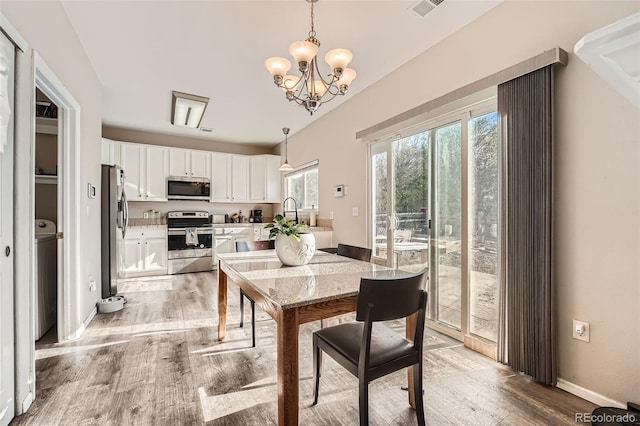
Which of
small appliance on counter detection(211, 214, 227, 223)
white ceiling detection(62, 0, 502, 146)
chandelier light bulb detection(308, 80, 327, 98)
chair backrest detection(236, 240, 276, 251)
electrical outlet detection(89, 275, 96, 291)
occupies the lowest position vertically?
electrical outlet detection(89, 275, 96, 291)

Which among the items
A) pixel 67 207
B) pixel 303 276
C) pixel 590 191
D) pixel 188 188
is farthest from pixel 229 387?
pixel 188 188

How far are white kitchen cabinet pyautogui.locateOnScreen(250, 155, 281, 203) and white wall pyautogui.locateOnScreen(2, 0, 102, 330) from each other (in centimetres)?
314

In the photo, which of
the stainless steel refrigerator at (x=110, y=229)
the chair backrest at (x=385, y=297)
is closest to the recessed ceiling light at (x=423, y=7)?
the chair backrest at (x=385, y=297)

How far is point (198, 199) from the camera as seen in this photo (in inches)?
226

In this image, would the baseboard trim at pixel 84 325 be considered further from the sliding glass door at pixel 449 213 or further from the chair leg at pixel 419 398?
the sliding glass door at pixel 449 213

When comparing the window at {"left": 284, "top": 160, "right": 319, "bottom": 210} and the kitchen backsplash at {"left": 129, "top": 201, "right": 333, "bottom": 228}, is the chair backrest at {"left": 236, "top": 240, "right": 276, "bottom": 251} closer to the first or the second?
the window at {"left": 284, "top": 160, "right": 319, "bottom": 210}

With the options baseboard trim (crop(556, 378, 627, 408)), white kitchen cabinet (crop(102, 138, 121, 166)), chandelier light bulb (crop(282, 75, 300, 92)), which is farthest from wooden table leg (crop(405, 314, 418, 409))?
white kitchen cabinet (crop(102, 138, 121, 166))

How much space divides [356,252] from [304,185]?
319cm

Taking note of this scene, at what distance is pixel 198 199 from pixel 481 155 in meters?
4.96

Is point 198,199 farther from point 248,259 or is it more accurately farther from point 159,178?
point 248,259

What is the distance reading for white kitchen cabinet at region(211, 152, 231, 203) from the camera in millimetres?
5977

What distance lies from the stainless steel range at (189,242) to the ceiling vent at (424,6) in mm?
4702

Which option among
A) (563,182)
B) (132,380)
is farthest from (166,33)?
(563,182)

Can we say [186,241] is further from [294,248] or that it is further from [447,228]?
[447,228]
